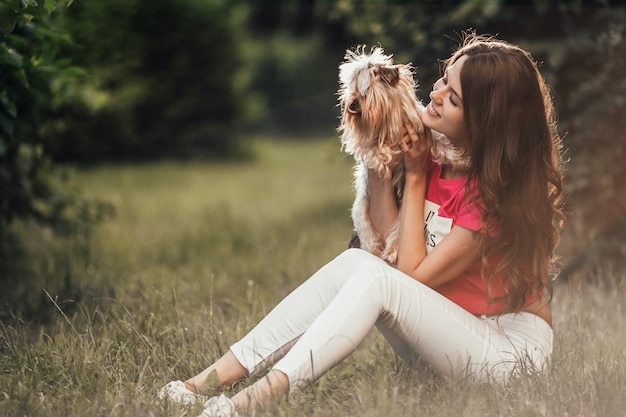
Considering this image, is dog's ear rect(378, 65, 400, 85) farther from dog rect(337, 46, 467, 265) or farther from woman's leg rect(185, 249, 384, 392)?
woman's leg rect(185, 249, 384, 392)

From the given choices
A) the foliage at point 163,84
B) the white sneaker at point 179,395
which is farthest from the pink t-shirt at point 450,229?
the foliage at point 163,84

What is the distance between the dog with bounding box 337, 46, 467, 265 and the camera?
9.02 ft

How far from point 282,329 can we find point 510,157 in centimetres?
101

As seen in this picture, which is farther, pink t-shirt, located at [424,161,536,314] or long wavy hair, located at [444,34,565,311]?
pink t-shirt, located at [424,161,536,314]

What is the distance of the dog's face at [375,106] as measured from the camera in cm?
275

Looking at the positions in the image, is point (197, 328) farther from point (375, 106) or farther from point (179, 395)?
point (375, 106)

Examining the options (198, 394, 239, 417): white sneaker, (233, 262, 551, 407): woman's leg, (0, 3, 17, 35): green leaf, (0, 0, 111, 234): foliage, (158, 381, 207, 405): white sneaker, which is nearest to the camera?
(198, 394, 239, 417): white sneaker

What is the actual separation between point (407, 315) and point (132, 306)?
5.54ft

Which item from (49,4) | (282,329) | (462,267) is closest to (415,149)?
(462,267)

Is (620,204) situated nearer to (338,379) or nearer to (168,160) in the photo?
(338,379)

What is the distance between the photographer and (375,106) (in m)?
2.75

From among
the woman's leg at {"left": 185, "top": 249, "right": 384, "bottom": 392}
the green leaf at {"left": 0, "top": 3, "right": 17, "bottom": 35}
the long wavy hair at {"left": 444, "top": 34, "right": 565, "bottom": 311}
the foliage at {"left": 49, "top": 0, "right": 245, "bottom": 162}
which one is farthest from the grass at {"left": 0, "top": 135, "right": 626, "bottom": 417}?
the foliage at {"left": 49, "top": 0, "right": 245, "bottom": 162}

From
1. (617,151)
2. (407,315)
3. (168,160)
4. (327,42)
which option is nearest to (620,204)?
(617,151)

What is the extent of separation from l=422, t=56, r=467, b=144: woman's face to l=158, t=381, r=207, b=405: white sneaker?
49.5 inches
